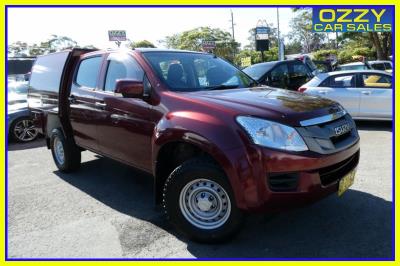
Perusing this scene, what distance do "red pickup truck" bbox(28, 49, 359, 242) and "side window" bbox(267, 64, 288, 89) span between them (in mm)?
5325

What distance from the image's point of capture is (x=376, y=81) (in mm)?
8680

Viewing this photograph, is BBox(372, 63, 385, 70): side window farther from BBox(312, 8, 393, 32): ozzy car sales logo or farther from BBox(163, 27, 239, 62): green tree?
BBox(163, 27, 239, 62): green tree

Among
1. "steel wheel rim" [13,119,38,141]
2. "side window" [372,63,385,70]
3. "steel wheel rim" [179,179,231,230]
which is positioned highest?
"side window" [372,63,385,70]

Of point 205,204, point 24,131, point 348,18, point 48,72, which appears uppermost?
point 348,18

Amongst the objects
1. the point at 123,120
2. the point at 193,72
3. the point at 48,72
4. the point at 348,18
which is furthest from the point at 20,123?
the point at 348,18

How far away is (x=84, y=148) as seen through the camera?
5.30 meters

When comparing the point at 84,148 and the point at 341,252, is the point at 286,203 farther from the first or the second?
the point at 84,148

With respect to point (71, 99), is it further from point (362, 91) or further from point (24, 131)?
point (362, 91)

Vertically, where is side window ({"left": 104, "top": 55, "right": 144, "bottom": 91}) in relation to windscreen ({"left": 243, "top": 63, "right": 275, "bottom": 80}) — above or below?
below

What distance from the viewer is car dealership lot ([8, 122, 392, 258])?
10.8 feet

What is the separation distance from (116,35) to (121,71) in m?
7.65

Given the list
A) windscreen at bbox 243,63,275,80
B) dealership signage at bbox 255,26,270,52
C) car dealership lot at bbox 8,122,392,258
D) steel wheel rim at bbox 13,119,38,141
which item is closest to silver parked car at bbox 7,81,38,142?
steel wheel rim at bbox 13,119,38,141

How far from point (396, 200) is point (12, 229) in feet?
13.7

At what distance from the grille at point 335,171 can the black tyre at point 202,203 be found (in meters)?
0.77
